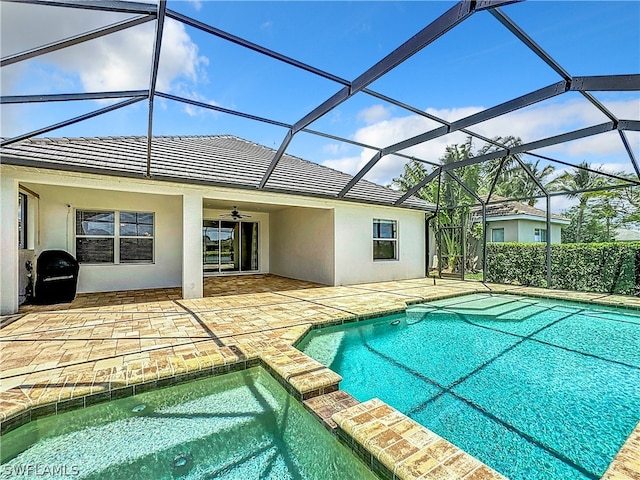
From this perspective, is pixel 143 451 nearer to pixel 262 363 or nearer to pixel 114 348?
pixel 262 363

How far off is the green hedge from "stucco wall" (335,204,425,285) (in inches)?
128

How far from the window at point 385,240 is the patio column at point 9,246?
10.7m

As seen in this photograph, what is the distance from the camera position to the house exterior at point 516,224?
18812 mm

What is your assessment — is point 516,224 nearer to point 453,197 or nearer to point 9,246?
point 453,197

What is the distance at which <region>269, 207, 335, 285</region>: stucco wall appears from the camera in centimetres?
1178

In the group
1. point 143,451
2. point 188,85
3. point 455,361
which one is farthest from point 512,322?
point 188,85

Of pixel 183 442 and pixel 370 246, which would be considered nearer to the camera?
pixel 183 442

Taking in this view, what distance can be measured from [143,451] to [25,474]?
88cm

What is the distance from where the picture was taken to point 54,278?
8.02 metres

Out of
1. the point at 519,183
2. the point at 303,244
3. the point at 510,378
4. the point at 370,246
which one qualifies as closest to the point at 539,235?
the point at 519,183

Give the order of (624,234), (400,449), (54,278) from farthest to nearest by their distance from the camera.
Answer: (624,234) < (54,278) < (400,449)

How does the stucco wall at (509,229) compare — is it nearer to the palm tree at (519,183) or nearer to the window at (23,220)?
the palm tree at (519,183)

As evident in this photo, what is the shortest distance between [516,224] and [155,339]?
66.6 feet

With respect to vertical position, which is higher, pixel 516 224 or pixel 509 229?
pixel 516 224
